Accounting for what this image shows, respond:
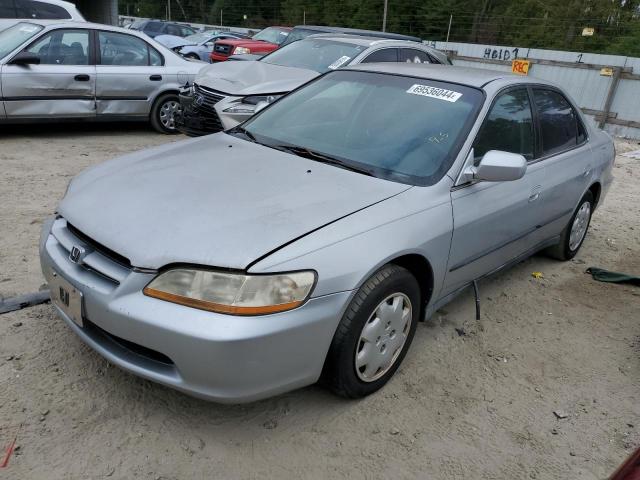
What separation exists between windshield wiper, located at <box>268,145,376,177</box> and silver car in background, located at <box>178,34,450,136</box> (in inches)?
120

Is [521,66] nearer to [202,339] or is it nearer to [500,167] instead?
[500,167]

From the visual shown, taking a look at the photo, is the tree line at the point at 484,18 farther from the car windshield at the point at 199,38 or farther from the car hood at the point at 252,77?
the car hood at the point at 252,77

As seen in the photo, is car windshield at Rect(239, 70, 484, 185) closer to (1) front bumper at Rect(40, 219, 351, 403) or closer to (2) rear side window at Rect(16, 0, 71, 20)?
(1) front bumper at Rect(40, 219, 351, 403)

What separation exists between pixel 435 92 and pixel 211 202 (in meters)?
1.63

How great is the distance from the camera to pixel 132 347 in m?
2.32

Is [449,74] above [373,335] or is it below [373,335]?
above

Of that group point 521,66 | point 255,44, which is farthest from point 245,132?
point 521,66

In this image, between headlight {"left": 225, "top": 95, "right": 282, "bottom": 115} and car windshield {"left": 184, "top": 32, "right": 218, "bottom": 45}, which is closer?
headlight {"left": 225, "top": 95, "right": 282, "bottom": 115}

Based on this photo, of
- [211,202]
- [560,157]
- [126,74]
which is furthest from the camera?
[126,74]

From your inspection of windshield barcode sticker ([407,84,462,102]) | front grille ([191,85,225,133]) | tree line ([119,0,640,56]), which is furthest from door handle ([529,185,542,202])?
tree line ([119,0,640,56])

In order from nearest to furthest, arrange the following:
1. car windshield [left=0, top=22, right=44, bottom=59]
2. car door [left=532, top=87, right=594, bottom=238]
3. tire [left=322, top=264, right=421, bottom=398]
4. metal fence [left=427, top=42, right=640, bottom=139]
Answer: tire [left=322, top=264, right=421, bottom=398] < car door [left=532, top=87, right=594, bottom=238] < car windshield [left=0, top=22, right=44, bottom=59] < metal fence [left=427, top=42, right=640, bottom=139]

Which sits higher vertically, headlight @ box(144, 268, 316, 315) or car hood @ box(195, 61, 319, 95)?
car hood @ box(195, 61, 319, 95)

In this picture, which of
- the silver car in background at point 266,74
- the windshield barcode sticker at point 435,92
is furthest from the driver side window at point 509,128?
the silver car in background at point 266,74

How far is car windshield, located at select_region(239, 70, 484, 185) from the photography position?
301 centimetres
